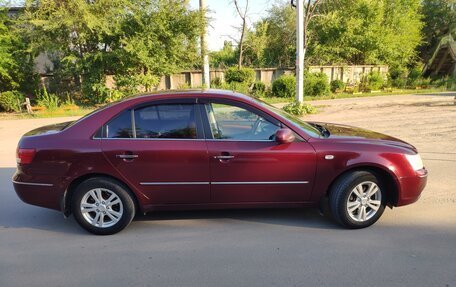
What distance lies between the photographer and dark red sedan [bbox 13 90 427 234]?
4.13 m

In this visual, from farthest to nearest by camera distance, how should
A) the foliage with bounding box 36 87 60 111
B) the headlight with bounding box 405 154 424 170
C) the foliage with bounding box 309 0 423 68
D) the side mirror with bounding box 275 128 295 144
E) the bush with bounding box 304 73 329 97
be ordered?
the foliage with bounding box 309 0 423 68
the bush with bounding box 304 73 329 97
the foliage with bounding box 36 87 60 111
the headlight with bounding box 405 154 424 170
the side mirror with bounding box 275 128 295 144

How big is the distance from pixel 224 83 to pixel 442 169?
15667 millimetres

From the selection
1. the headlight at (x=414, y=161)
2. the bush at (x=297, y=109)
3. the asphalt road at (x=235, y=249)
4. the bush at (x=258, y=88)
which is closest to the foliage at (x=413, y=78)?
the bush at (x=258, y=88)

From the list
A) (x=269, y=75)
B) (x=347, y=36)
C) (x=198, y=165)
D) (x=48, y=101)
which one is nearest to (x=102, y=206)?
(x=198, y=165)

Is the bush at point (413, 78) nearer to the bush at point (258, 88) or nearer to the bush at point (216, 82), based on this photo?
the bush at point (258, 88)

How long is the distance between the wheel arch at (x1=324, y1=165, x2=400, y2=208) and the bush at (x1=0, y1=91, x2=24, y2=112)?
52.0 ft

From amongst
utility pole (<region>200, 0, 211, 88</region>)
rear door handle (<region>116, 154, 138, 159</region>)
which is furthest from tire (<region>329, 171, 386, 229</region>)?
utility pole (<region>200, 0, 211, 88</region>)

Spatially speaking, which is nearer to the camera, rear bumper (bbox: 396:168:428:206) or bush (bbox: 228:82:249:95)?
rear bumper (bbox: 396:168:428:206)

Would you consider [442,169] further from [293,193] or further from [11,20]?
[11,20]

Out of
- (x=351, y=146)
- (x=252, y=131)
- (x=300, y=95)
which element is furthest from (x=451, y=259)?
(x=300, y=95)

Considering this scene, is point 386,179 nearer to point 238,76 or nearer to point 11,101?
point 11,101

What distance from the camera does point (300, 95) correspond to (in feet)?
44.7

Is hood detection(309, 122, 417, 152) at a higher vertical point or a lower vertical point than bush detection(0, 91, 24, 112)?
higher

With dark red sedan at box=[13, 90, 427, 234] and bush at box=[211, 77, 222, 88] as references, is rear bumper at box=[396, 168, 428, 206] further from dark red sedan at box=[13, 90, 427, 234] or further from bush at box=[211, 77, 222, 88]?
bush at box=[211, 77, 222, 88]
